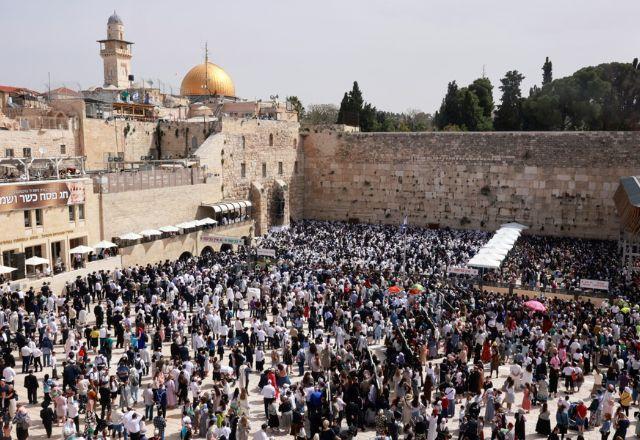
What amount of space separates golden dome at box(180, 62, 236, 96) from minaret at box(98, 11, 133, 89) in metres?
5.02

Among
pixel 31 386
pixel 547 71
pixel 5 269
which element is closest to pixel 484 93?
pixel 547 71

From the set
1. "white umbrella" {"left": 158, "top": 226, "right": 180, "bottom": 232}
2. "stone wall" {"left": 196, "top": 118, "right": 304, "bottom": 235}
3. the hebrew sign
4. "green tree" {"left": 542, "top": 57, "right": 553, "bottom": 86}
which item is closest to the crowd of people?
the hebrew sign

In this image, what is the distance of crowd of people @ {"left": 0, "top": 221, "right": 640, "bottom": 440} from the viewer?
33.7 feet

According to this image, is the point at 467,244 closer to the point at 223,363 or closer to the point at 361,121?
the point at 223,363

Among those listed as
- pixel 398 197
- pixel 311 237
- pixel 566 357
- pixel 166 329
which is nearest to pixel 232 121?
pixel 311 237

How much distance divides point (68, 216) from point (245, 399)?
13.8 metres

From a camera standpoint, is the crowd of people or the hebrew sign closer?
the crowd of people

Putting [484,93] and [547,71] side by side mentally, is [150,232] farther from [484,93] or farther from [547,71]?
[547,71]

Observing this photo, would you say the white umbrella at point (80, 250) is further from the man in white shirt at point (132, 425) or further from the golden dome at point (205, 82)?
the golden dome at point (205, 82)

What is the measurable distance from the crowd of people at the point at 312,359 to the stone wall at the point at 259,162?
9151 millimetres

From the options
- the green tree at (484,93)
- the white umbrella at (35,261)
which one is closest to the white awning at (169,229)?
the white umbrella at (35,261)

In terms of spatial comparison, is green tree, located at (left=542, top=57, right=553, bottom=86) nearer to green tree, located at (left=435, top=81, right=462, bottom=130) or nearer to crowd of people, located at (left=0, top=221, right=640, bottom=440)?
green tree, located at (left=435, top=81, right=462, bottom=130)

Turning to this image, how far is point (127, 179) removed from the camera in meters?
24.0

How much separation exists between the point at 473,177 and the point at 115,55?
30.7 meters
